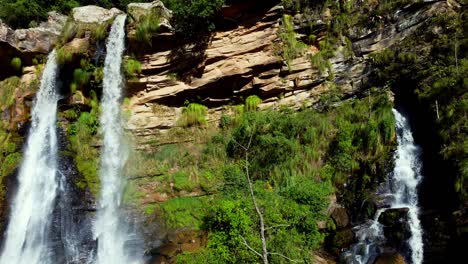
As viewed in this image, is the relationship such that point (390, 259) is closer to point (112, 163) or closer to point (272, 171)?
point (272, 171)

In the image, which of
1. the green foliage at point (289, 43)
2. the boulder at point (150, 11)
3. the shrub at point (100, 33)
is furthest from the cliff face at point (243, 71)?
the shrub at point (100, 33)

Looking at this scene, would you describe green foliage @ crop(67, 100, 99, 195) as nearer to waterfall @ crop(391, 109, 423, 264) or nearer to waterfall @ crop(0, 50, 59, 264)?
waterfall @ crop(0, 50, 59, 264)

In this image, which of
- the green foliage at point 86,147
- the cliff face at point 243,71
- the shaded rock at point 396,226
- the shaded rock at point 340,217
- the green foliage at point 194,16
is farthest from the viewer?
the green foliage at point 194,16

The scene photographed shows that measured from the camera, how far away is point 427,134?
47.7 ft

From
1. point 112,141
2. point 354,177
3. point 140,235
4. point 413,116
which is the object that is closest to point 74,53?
point 112,141

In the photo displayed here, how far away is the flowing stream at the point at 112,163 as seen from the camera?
14.5 meters

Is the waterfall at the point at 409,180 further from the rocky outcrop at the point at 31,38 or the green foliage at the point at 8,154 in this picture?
the rocky outcrop at the point at 31,38

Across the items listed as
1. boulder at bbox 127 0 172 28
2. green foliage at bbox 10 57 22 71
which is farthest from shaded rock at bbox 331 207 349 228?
green foliage at bbox 10 57 22 71

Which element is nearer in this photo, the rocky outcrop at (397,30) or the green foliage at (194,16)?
the rocky outcrop at (397,30)

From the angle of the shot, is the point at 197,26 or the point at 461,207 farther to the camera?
the point at 197,26

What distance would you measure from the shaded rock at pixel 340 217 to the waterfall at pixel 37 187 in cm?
943

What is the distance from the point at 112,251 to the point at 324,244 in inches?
281

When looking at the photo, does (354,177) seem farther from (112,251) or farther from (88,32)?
(88,32)

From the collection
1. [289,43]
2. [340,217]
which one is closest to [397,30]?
[289,43]
